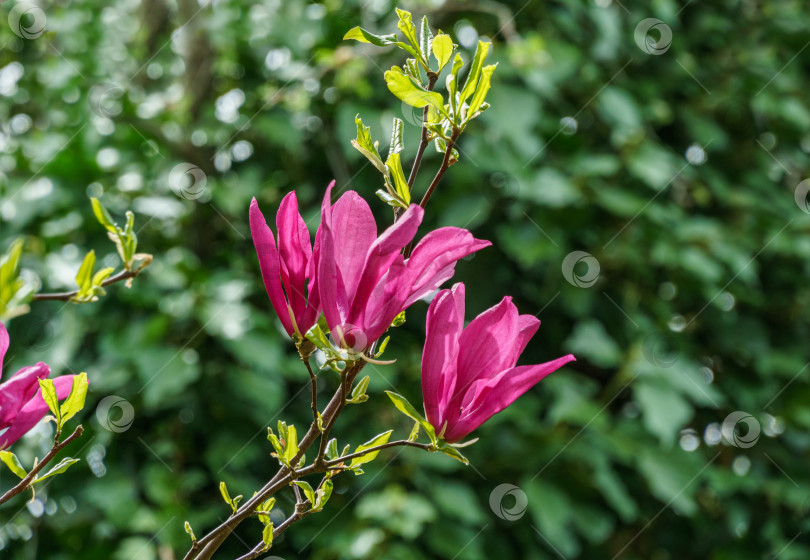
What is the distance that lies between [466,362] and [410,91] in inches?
4.0

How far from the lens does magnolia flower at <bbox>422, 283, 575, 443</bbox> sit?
0.90 ft

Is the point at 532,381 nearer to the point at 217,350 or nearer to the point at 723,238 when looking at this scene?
the point at 217,350

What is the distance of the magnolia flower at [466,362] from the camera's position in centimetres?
27

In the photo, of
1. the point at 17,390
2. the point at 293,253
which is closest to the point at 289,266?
the point at 293,253

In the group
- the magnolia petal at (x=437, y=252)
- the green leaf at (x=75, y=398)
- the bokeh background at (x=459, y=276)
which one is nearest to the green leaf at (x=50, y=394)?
the green leaf at (x=75, y=398)

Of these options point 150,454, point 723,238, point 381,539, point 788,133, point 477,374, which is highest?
point 477,374

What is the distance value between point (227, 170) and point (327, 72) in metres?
0.21

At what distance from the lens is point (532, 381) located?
0.88 feet

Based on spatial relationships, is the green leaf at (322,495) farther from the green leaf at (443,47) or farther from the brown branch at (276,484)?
the green leaf at (443,47)

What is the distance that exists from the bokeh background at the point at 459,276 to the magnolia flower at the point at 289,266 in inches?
27.1

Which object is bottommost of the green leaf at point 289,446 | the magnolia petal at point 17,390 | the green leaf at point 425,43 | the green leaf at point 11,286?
the magnolia petal at point 17,390

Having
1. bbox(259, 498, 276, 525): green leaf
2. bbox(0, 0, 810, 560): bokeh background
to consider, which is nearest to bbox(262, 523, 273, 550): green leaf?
bbox(259, 498, 276, 525): green leaf

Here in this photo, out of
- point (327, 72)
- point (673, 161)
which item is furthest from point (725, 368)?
point (327, 72)

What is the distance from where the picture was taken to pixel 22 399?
278mm
